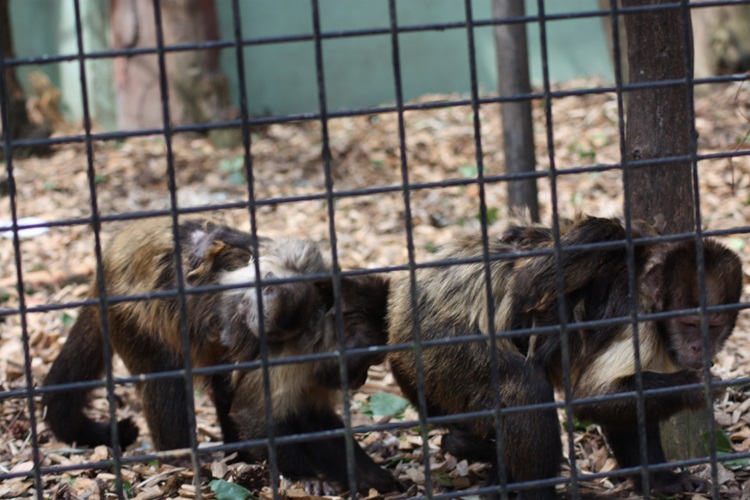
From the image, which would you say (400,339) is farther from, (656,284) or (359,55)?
(359,55)

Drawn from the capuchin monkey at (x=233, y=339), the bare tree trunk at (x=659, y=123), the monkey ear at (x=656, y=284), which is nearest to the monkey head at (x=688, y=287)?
the monkey ear at (x=656, y=284)

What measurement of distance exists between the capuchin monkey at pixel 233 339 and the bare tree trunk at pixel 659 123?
4.15 feet

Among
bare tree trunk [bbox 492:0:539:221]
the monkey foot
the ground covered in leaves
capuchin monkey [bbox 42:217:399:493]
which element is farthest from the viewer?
bare tree trunk [bbox 492:0:539:221]

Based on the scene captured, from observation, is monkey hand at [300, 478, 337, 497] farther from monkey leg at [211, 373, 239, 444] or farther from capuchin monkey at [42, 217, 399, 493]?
monkey leg at [211, 373, 239, 444]

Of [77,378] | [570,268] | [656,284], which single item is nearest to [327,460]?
[77,378]

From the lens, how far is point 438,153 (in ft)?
31.3

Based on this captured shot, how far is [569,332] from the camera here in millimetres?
3945

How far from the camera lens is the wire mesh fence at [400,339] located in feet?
9.71

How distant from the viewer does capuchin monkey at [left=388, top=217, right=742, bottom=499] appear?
154 inches

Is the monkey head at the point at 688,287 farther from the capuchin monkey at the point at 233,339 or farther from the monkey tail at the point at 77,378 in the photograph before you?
the monkey tail at the point at 77,378

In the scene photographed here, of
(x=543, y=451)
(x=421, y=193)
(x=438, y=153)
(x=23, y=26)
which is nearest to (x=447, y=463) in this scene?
(x=543, y=451)

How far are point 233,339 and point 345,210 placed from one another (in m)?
3.99

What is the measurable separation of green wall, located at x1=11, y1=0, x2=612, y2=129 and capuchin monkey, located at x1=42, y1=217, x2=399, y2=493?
772 cm

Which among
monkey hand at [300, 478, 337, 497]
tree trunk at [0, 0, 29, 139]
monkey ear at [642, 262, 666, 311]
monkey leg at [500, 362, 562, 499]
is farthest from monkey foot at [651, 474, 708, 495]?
tree trunk at [0, 0, 29, 139]
